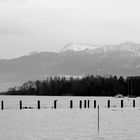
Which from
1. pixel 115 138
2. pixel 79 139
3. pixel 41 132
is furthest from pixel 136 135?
pixel 41 132

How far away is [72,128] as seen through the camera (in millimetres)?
57594

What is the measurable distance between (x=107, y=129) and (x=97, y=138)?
8444 millimetres

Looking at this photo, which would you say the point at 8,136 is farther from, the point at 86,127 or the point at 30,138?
the point at 86,127

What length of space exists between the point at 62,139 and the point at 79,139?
1.48 m

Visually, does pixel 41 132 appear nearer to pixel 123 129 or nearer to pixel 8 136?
pixel 8 136

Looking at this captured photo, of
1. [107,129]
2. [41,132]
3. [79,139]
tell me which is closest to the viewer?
[79,139]

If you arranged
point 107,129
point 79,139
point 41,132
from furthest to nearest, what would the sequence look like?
point 107,129 → point 41,132 → point 79,139

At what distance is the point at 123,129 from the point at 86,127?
486 cm

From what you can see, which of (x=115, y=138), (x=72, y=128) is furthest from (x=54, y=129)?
(x=115, y=138)

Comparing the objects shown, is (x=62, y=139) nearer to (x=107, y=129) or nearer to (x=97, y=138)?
(x=97, y=138)

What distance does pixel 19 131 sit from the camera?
5412cm

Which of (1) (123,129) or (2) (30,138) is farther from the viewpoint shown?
(1) (123,129)

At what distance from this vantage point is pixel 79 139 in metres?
46.3

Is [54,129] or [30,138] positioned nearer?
[30,138]
